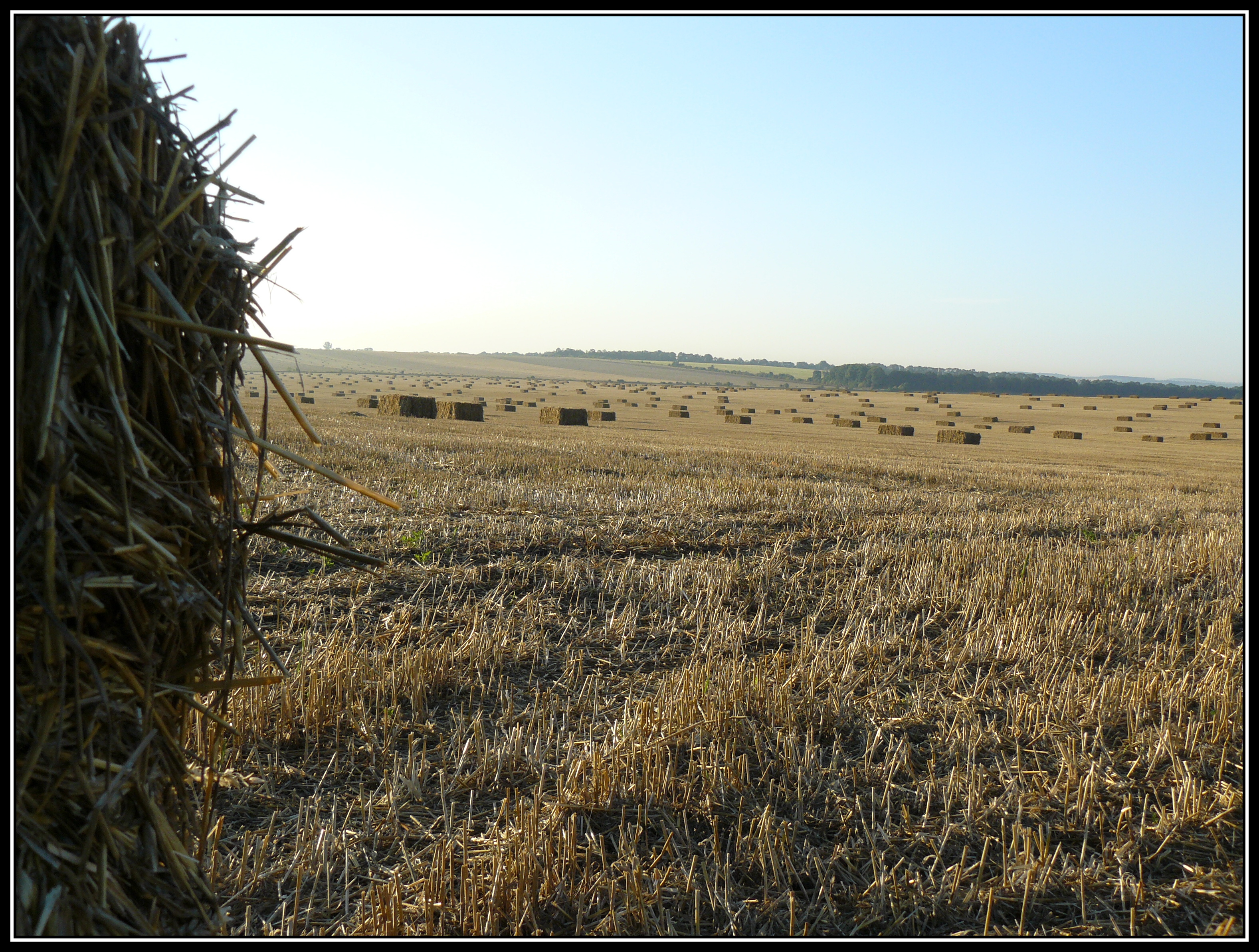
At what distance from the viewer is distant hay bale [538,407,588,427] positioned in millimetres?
32094

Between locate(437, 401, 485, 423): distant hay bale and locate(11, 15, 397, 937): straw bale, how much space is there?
1135 inches

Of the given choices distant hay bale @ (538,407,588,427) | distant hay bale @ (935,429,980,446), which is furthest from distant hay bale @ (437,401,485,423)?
distant hay bale @ (935,429,980,446)

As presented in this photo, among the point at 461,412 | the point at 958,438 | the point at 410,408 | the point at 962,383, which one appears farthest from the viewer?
the point at 962,383

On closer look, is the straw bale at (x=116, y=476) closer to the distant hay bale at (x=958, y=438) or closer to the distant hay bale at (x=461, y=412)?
the distant hay bale at (x=461, y=412)

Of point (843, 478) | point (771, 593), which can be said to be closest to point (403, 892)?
point (771, 593)

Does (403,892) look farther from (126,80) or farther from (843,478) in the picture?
(843,478)

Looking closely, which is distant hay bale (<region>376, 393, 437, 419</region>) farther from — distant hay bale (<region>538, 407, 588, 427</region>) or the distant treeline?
the distant treeline

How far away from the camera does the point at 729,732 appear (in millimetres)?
3939

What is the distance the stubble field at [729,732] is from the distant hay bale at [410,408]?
22.3 meters

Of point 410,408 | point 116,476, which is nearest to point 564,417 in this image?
point 410,408

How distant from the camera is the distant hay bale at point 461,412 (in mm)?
31188

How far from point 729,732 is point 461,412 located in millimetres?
28263

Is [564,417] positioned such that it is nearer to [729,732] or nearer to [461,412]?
[461,412]

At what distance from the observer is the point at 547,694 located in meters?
4.34
